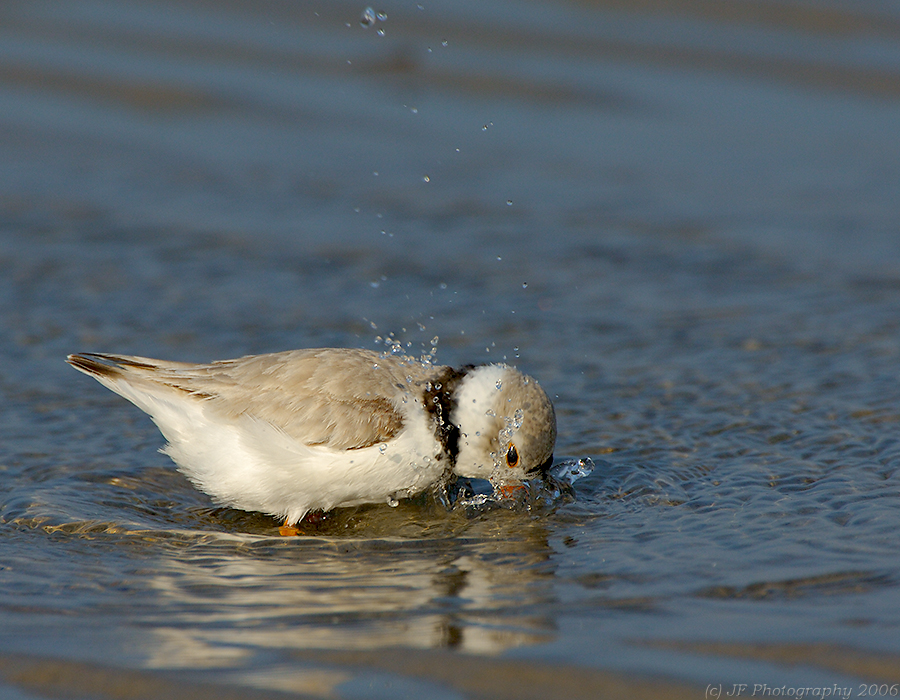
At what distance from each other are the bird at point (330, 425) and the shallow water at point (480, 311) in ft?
0.76

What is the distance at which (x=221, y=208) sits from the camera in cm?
999

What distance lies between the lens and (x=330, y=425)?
5551 millimetres

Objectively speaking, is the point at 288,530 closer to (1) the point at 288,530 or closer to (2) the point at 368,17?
(1) the point at 288,530

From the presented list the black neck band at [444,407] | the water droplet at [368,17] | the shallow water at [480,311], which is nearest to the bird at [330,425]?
the black neck band at [444,407]

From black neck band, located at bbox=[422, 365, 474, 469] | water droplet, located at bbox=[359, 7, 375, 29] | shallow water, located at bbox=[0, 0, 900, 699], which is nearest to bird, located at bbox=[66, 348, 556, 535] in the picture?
black neck band, located at bbox=[422, 365, 474, 469]

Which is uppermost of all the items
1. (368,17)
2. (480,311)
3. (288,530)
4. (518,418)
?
(368,17)

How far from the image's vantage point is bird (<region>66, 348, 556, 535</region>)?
5.45 m

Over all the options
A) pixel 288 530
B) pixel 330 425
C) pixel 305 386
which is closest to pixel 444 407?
pixel 330 425

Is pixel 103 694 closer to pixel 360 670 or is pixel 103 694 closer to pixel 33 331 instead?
pixel 360 670

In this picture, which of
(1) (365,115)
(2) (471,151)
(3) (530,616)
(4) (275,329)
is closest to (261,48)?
(1) (365,115)

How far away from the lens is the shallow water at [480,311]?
404cm

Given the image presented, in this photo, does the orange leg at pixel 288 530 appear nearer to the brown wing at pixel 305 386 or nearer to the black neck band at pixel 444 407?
the brown wing at pixel 305 386

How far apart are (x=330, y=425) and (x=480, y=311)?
8.96ft

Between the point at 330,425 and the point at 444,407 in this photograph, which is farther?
the point at 444,407
